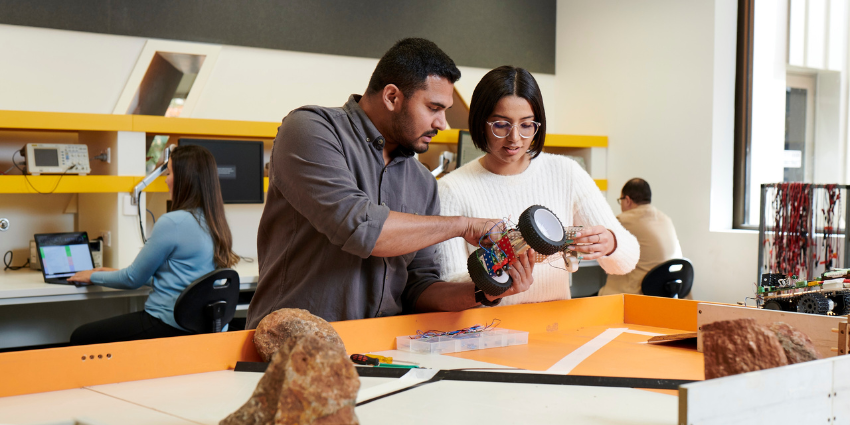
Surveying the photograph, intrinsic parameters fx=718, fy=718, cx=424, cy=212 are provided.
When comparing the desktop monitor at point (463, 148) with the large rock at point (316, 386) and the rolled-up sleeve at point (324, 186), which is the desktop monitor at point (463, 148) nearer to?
the rolled-up sleeve at point (324, 186)

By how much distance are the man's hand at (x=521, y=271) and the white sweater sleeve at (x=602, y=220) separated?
33cm

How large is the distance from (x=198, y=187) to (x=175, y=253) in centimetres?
31

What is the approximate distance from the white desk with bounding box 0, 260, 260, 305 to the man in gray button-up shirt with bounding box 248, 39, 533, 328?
6.45 ft

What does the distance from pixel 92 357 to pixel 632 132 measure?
4813 mm

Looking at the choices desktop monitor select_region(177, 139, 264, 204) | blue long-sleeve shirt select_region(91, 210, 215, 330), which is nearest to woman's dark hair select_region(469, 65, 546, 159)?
blue long-sleeve shirt select_region(91, 210, 215, 330)

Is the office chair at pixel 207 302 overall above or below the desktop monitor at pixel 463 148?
below

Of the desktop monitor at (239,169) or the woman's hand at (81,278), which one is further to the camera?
the desktop monitor at (239,169)

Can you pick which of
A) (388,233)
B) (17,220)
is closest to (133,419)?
(388,233)

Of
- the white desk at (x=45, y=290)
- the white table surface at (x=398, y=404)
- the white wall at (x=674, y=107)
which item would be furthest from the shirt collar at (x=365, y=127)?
the white wall at (x=674, y=107)

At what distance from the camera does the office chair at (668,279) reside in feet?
12.4

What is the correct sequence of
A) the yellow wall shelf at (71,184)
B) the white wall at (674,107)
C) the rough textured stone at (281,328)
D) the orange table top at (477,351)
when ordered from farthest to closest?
1. the white wall at (674,107)
2. the yellow wall shelf at (71,184)
3. the rough textured stone at (281,328)
4. the orange table top at (477,351)

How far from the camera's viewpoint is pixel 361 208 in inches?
56.3

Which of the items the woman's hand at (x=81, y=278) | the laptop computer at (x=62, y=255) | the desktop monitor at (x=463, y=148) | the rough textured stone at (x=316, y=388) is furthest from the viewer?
the desktop monitor at (x=463, y=148)

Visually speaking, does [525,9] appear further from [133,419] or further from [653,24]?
[133,419]
